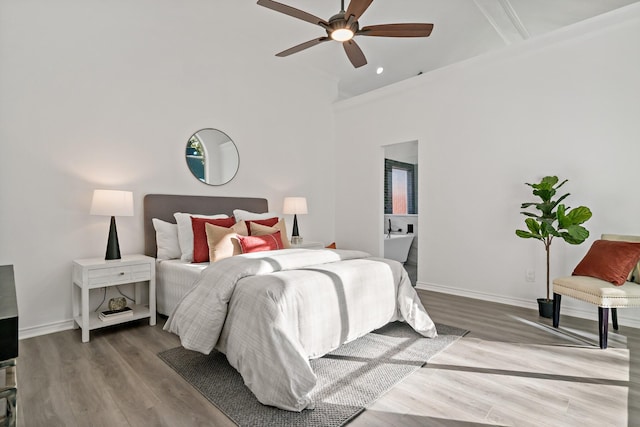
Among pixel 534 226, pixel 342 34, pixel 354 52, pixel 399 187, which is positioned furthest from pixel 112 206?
pixel 399 187

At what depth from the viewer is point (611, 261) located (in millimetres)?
2779

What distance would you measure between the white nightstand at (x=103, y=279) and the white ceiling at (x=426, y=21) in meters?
3.19

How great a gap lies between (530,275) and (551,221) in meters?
0.80

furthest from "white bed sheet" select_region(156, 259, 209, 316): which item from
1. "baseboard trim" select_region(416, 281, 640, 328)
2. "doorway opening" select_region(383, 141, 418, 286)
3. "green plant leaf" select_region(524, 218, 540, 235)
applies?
"doorway opening" select_region(383, 141, 418, 286)

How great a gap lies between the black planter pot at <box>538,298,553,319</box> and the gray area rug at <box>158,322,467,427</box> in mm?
1030

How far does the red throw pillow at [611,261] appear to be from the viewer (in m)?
2.71

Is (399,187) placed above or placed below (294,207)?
above

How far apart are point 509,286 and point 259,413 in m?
3.20

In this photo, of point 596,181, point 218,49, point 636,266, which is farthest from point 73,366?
point 596,181

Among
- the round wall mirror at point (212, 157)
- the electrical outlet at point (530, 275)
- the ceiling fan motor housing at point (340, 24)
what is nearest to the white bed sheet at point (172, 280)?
the round wall mirror at point (212, 157)

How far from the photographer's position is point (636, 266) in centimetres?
285

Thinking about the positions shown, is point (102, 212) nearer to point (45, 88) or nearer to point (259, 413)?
point (45, 88)

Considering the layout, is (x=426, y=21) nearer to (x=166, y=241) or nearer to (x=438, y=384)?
(x=166, y=241)

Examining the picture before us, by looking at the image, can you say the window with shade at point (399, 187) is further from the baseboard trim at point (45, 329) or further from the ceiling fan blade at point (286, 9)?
the baseboard trim at point (45, 329)
